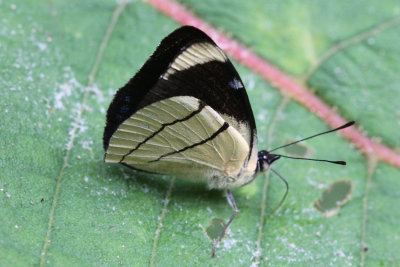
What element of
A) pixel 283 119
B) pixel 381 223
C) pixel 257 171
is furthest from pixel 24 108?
pixel 381 223

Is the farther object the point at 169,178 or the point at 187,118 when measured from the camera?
the point at 169,178

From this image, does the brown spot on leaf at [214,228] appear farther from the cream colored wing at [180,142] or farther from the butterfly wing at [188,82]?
the butterfly wing at [188,82]

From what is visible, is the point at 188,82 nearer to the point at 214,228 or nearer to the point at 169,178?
the point at 169,178

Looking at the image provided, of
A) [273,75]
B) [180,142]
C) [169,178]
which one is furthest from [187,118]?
[273,75]

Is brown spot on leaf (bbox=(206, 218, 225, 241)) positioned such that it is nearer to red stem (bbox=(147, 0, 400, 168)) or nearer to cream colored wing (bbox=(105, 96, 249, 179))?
cream colored wing (bbox=(105, 96, 249, 179))

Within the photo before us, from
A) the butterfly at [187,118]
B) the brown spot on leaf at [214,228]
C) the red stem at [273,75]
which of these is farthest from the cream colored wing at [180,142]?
the red stem at [273,75]
